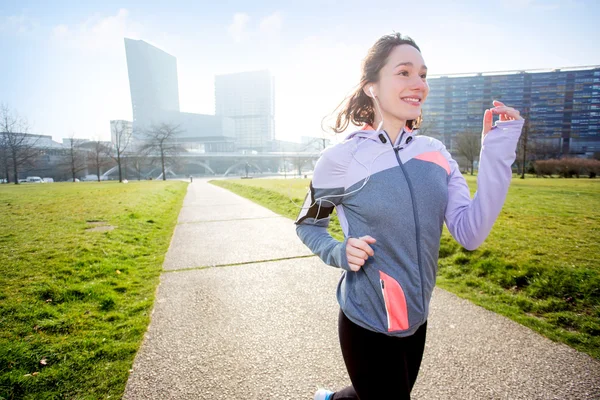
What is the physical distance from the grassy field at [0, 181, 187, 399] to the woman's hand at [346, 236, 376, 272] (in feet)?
7.20

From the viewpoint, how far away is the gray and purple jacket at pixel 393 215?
51.4 inches

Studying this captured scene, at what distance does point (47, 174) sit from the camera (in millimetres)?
75375

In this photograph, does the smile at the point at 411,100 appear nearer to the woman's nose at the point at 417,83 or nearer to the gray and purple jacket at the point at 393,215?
the woman's nose at the point at 417,83

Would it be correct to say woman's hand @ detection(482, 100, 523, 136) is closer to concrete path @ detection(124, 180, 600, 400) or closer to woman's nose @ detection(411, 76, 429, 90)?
woman's nose @ detection(411, 76, 429, 90)

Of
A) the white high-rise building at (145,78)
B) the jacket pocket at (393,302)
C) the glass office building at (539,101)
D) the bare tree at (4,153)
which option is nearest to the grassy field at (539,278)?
the jacket pocket at (393,302)

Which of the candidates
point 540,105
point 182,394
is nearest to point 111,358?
point 182,394

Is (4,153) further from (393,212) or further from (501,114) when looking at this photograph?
(501,114)

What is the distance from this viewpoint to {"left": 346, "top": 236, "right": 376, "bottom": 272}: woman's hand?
1218 millimetres

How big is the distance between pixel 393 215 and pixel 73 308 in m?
4.11

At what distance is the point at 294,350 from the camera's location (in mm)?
2840

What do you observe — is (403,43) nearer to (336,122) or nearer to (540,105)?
(336,122)

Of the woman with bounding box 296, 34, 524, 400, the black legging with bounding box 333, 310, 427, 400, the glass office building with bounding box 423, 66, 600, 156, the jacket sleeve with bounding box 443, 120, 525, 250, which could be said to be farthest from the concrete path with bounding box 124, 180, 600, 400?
the glass office building with bounding box 423, 66, 600, 156

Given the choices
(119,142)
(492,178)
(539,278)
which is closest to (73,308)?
(492,178)

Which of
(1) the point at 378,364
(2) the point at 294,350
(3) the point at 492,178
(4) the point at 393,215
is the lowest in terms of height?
(2) the point at 294,350
